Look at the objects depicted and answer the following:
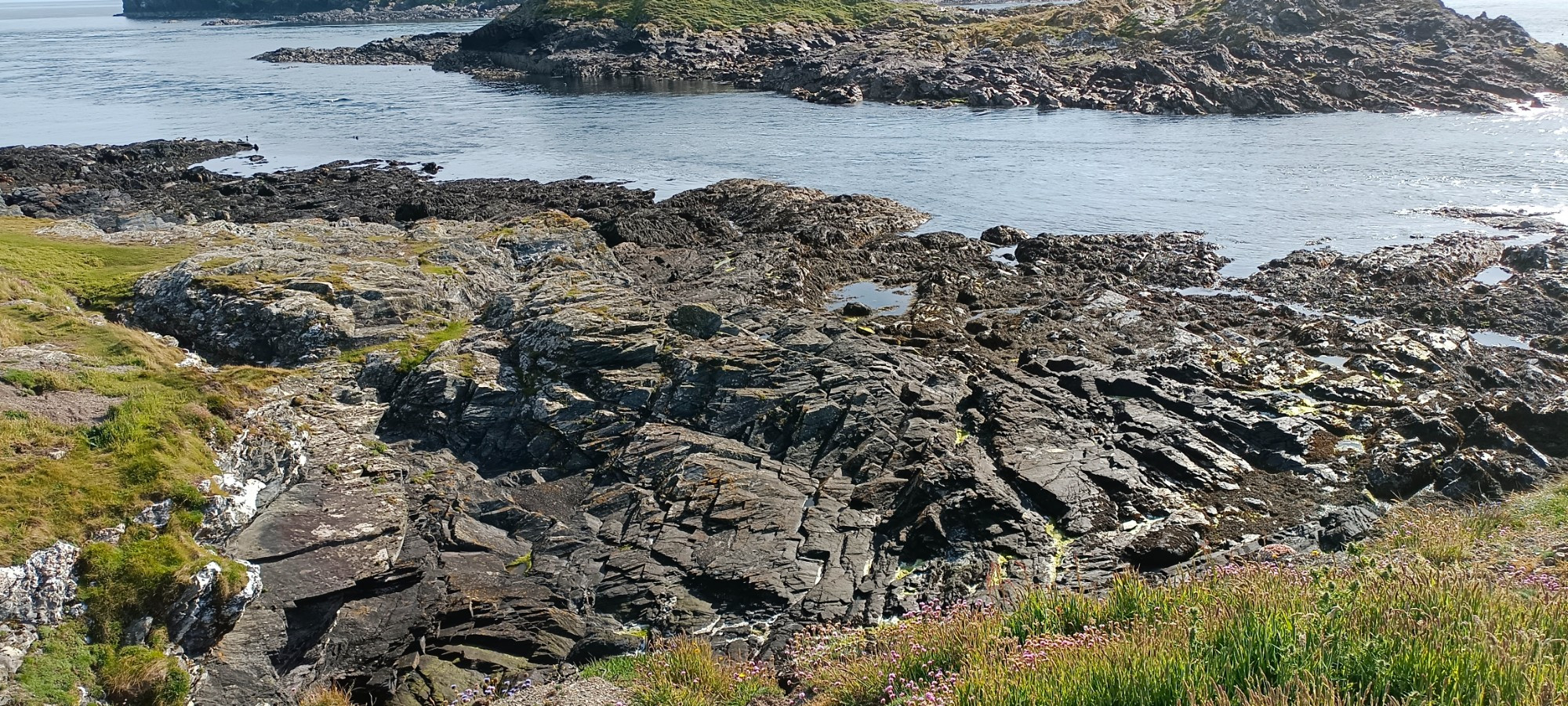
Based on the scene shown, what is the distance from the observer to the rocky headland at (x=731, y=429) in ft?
50.3

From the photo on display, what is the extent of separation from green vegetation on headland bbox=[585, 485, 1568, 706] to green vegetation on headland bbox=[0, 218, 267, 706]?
6732 mm

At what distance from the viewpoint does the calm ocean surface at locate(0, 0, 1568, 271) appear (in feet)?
135

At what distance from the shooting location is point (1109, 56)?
3420 inches

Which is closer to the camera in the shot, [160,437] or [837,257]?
[160,437]

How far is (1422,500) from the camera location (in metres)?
18.1

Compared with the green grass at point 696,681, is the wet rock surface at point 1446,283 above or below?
above

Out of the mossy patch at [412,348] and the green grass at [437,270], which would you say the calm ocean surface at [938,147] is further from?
the mossy patch at [412,348]

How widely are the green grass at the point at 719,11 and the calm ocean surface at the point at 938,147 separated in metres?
25.0

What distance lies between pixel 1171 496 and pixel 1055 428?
10.5ft

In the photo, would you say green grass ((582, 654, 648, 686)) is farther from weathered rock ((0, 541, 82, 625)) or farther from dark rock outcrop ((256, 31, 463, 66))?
dark rock outcrop ((256, 31, 463, 66))

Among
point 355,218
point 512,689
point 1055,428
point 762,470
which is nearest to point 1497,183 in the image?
point 1055,428

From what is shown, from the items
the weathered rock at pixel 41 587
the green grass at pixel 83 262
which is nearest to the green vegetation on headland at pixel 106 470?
the weathered rock at pixel 41 587

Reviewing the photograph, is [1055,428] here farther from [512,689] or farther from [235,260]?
[235,260]

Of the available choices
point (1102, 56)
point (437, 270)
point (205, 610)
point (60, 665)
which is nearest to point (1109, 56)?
point (1102, 56)
